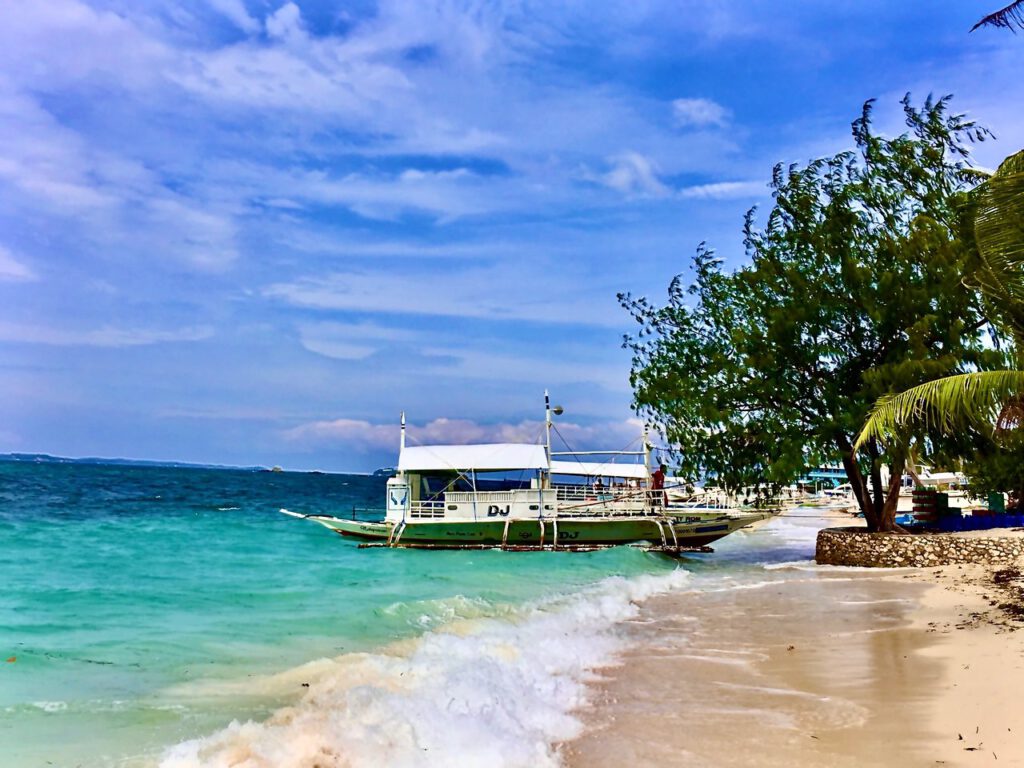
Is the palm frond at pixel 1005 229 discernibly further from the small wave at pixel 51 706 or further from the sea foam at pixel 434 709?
the small wave at pixel 51 706

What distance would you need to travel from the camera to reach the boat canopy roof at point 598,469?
3406cm

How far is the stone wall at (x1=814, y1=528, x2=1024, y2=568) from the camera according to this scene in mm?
18406

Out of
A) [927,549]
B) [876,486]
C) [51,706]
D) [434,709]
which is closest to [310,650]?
[51,706]

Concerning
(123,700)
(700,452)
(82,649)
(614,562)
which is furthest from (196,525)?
(123,700)

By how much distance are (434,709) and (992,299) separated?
10.3m

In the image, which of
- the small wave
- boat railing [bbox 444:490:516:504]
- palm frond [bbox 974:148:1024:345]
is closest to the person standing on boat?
boat railing [bbox 444:490:516:504]

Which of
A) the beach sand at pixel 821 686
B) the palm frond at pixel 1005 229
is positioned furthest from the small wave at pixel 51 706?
the palm frond at pixel 1005 229

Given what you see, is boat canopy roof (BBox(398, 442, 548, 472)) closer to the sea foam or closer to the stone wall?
the stone wall

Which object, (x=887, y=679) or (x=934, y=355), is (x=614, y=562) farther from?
(x=887, y=679)

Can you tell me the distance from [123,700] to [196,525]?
32964 millimetres

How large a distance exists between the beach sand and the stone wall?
450 cm

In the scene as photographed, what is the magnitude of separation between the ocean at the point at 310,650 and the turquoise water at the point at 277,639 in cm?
4

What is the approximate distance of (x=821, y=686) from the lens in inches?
324

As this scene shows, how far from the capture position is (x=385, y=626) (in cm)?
1357
